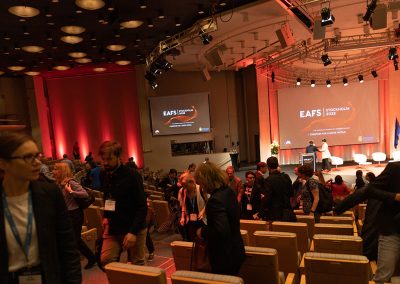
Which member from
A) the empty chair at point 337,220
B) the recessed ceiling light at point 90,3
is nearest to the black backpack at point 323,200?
the empty chair at point 337,220

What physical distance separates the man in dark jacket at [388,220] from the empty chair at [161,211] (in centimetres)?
383

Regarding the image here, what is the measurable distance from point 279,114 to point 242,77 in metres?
3.18

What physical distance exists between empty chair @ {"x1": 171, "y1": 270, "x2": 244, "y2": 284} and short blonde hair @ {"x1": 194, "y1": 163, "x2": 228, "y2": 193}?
0.63 m

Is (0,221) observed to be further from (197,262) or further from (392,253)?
(392,253)

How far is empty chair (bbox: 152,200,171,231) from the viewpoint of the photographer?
577cm

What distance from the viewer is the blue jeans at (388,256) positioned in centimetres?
234

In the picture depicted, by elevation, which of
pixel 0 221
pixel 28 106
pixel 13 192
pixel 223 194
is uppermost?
pixel 28 106

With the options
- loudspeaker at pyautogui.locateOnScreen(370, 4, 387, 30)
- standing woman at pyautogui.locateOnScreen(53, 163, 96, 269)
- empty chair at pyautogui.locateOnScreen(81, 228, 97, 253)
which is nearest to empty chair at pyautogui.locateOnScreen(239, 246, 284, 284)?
standing woman at pyautogui.locateOnScreen(53, 163, 96, 269)

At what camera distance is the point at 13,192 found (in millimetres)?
1580

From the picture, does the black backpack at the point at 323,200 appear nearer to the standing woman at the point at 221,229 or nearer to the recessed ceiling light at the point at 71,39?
the standing woman at the point at 221,229

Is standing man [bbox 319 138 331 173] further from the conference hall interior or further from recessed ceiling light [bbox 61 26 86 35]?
recessed ceiling light [bbox 61 26 86 35]

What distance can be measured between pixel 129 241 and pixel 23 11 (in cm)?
685

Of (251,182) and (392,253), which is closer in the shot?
(392,253)

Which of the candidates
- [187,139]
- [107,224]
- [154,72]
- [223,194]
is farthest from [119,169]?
[187,139]
